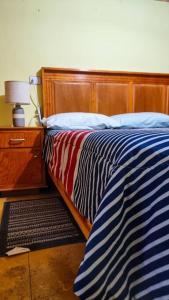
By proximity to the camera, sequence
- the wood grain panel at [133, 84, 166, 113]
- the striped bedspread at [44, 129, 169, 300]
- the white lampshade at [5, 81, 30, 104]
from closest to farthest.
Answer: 1. the striped bedspread at [44, 129, 169, 300]
2. the white lampshade at [5, 81, 30, 104]
3. the wood grain panel at [133, 84, 166, 113]

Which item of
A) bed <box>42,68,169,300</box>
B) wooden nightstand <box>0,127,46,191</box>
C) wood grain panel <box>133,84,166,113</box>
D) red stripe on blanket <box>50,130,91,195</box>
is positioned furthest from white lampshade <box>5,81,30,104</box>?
bed <box>42,68,169,300</box>

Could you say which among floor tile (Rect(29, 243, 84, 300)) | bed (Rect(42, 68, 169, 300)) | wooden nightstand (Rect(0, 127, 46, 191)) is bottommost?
floor tile (Rect(29, 243, 84, 300))

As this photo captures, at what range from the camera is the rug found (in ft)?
4.36

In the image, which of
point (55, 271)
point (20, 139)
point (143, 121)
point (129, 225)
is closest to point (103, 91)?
point (143, 121)

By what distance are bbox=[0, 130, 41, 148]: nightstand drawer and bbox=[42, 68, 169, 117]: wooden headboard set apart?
42 centimetres

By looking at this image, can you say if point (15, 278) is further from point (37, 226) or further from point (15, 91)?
point (15, 91)

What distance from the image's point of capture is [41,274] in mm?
1046

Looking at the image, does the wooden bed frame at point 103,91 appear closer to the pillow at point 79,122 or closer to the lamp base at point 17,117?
the lamp base at point 17,117

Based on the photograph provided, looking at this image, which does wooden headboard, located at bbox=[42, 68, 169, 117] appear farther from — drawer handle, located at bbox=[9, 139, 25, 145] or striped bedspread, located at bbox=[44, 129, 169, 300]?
striped bedspread, located at bbox=[44, 129, 169, 300]

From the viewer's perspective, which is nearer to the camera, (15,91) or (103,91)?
(15,91)

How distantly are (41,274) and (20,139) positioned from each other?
1302 mm

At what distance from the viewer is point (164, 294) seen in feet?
1.71

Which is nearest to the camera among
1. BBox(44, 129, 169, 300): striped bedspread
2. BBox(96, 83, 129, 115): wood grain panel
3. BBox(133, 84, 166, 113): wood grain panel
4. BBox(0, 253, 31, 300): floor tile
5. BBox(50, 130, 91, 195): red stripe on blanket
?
BBox(44, 129, 169, 300): striped bedspread

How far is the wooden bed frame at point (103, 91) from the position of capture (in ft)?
8.06
